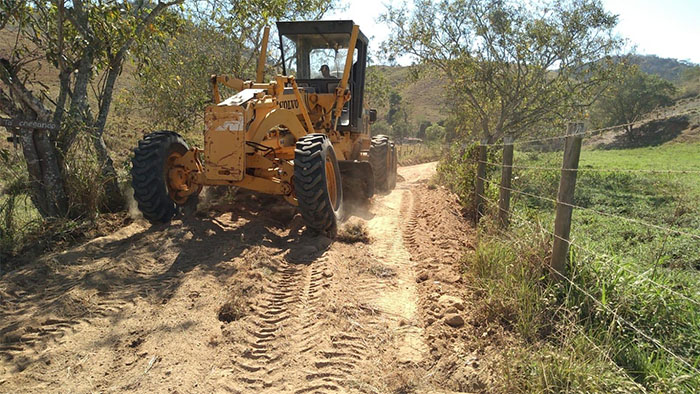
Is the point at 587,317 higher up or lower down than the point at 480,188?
lower down

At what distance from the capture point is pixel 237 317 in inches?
135

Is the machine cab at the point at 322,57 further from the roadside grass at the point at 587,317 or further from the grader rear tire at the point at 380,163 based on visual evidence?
the roadside grass at the point at 587,317

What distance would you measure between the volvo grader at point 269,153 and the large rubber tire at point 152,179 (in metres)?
0.01

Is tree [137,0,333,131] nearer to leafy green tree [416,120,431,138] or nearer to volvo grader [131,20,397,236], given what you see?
volvo grader [131,20,397,236]

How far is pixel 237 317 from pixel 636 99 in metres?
46.1

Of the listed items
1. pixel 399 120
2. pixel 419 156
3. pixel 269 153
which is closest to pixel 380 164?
pixel 269 153

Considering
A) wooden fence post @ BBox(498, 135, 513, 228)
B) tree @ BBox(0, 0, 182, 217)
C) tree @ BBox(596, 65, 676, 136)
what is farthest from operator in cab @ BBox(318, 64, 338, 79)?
tree @ BBox(596, 65, 676, 136)

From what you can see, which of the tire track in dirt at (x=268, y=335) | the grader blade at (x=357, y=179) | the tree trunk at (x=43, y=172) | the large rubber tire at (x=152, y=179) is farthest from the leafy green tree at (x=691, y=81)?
the tree trunk at (x=43, y=172)

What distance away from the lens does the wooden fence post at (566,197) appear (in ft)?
10.9

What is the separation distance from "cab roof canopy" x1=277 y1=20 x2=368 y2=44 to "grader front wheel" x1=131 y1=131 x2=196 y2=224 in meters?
3.19

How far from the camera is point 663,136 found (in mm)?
36969

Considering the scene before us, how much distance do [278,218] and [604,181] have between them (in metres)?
11.2

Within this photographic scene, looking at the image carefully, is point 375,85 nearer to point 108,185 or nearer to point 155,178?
point 108,185

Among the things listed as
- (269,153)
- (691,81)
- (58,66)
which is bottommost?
(269,153)
